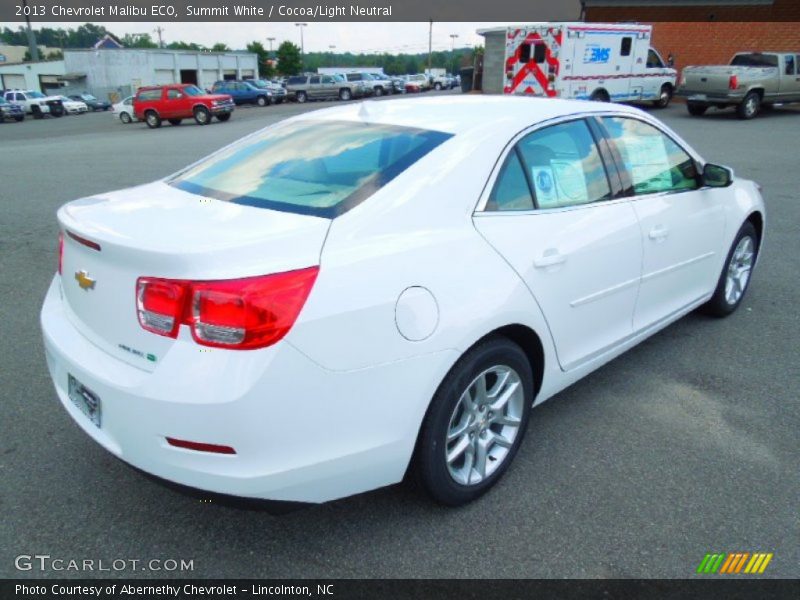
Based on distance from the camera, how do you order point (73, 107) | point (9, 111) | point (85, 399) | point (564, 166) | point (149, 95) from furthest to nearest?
point (73, 107) → point (9, 111) → point (149, 95) → point (564, 166) → point (85, 399)

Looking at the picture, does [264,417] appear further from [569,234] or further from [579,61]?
[579,61]

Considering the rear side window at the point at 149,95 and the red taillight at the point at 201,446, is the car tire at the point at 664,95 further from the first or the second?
the red taillight at the point at 201,446

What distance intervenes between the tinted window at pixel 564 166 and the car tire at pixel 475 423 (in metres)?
0.80

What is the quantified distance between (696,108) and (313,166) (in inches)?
830

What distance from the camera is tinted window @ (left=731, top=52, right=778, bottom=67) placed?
19578 mm

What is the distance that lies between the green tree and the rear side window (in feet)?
182

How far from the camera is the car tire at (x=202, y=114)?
2622 centimetres

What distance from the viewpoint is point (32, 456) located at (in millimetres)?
3004

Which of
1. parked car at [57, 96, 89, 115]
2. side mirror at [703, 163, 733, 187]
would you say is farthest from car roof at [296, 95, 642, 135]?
parked car at [57, 96, 89, 115]

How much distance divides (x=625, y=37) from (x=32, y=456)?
21.5m

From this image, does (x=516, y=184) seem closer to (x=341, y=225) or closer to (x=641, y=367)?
(x=341, y=225)

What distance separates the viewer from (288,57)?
7894cm

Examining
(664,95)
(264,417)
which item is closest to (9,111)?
(664,95)
